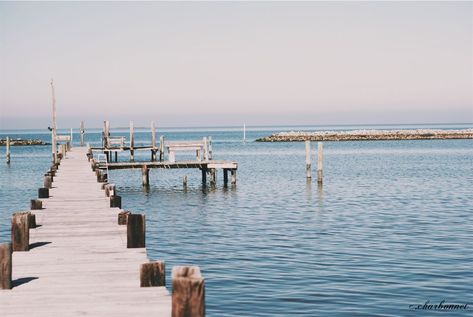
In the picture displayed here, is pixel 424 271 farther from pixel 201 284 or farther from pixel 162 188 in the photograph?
pixel 162 188

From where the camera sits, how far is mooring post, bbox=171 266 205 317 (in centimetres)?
671

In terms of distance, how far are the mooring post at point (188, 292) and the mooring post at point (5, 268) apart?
10.7 ft

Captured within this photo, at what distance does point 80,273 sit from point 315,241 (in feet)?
38.1

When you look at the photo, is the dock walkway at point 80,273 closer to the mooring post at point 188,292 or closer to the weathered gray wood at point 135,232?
the weathered gray wood at point 135,232

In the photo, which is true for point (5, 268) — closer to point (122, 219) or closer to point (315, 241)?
point (122, 219)

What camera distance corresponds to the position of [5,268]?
9.16 meters

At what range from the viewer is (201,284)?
22.0 ft

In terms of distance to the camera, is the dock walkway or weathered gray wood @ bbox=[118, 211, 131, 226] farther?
weathered gray wood @ bbox=[118, 211, 131, 226]

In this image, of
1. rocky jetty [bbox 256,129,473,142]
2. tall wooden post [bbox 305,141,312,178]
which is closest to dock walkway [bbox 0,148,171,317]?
tall wooden post [bbox 305,141,312,178]

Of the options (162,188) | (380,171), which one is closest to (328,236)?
(162,188)

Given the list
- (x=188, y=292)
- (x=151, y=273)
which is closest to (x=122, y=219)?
(x=151, y=273)

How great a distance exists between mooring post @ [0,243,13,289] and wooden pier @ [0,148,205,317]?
1 centimetres

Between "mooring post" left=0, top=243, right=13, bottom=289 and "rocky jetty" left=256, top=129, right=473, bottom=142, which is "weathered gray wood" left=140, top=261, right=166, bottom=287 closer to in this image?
"mooring post" left=0, top=243, right=13, bottom=289

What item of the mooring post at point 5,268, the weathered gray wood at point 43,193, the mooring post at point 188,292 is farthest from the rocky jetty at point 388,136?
the mooring post at point 188,292
